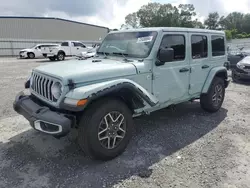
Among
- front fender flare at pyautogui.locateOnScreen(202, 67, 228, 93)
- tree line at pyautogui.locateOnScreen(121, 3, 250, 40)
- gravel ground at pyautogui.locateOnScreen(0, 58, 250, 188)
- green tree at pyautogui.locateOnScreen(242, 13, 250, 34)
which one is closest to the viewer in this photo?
gravel ground at pyautogui.locateOnScreen(0, 58, 250, 188)

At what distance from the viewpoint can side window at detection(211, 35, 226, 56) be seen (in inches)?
196

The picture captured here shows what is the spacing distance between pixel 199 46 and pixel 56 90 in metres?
3.16

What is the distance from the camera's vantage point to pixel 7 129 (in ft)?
14.0

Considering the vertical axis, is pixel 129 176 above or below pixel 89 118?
below

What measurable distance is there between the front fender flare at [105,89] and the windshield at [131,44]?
709 mm

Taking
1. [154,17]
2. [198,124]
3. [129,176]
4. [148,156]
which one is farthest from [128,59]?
[154,17]

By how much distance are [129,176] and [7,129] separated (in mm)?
2808

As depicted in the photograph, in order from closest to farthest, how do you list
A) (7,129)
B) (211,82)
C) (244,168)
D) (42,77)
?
(244,168), (42,77), (7,129), (211,82)

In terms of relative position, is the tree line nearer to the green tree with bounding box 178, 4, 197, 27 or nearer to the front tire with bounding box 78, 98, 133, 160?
the green tree with bounding box 178, 4, 197, 27

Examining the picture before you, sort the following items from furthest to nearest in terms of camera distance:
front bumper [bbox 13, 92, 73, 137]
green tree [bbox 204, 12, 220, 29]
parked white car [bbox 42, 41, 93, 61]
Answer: green tree [bbox 204, 12, 220, 29]
parked white car [bbox 42, 41, 93, 61]
front bumper [bbox 13, 92, 73, 137]

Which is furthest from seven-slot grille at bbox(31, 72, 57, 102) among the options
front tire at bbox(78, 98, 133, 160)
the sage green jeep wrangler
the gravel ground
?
the gravel ground

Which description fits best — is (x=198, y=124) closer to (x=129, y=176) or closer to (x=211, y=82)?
(x=211, y=82)

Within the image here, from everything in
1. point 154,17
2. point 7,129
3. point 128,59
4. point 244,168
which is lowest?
point 244,168

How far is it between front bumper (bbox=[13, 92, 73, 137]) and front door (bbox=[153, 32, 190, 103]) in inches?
65.9
